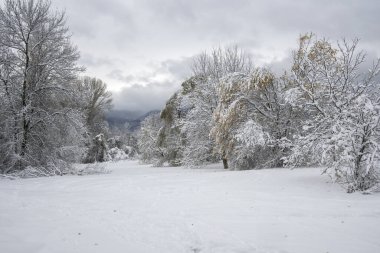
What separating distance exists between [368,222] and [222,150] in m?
12.2

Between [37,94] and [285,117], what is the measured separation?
13203 millimetres

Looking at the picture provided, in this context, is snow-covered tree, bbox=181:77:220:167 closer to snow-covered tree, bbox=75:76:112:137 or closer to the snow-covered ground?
the snow-covered ground

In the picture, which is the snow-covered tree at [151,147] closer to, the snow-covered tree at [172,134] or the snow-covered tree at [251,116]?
the snow-covered tree at [172,134]

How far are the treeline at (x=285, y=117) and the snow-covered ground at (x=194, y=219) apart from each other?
122 centimetres

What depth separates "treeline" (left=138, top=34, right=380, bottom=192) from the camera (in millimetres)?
9352

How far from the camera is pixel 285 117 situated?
57.9 ft

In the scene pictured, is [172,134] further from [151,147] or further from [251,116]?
[251,116]

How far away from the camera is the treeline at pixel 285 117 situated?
9.35 m

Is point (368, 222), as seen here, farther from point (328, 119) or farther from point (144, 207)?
point (144, 207)

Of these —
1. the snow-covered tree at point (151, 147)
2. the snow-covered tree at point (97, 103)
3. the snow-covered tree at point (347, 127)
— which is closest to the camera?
the snow-covered tree at point (347, 127)

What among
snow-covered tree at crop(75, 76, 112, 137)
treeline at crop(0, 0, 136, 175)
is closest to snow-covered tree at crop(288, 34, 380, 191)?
treeline at crop(0, 0, 136, 175)

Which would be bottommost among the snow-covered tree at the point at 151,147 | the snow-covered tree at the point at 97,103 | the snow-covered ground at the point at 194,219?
the snow-covered ground at the point at 194,219

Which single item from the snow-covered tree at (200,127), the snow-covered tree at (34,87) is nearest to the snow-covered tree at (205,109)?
the snow-covered tree at (200,127)

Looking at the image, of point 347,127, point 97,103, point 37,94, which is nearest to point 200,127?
point 37,94
